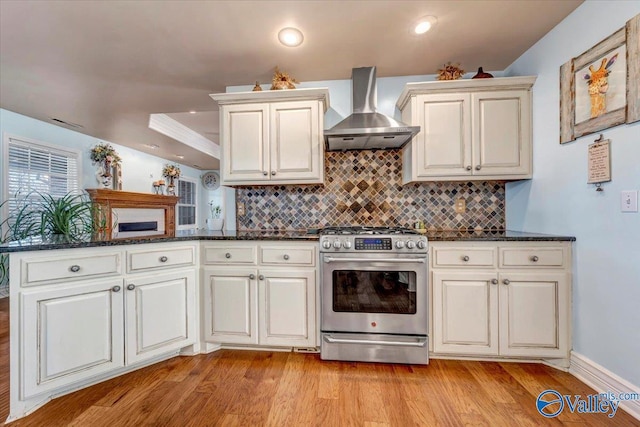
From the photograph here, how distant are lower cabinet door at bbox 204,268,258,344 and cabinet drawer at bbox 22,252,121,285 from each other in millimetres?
606

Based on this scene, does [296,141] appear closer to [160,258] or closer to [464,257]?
[160,258]

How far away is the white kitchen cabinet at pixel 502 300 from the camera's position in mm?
1807

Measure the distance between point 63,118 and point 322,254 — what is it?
4.42 metres

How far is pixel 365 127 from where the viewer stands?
7.11 feet

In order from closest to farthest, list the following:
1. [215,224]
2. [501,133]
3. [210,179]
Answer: [501,133], [215,224], [210,179]

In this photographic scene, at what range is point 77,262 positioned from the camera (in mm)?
1567

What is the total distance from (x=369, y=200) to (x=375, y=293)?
96 centimetres

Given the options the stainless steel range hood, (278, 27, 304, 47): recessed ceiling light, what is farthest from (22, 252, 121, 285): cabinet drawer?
(278, 27, 304, 47): recessed ceiling light

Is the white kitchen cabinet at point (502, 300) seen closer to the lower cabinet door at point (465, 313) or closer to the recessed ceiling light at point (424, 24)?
the lower cabinet door at point (465, 313)

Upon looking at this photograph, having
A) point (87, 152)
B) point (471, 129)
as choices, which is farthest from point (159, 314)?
point (87, 152)

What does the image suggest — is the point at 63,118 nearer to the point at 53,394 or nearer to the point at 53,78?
the point at 53,78

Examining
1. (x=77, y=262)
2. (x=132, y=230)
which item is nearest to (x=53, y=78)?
(x=77, y=262)

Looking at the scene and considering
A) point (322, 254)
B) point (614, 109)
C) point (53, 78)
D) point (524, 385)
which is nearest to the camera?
point (614, 109)

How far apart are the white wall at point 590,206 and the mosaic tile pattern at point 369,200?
0.37 meters
